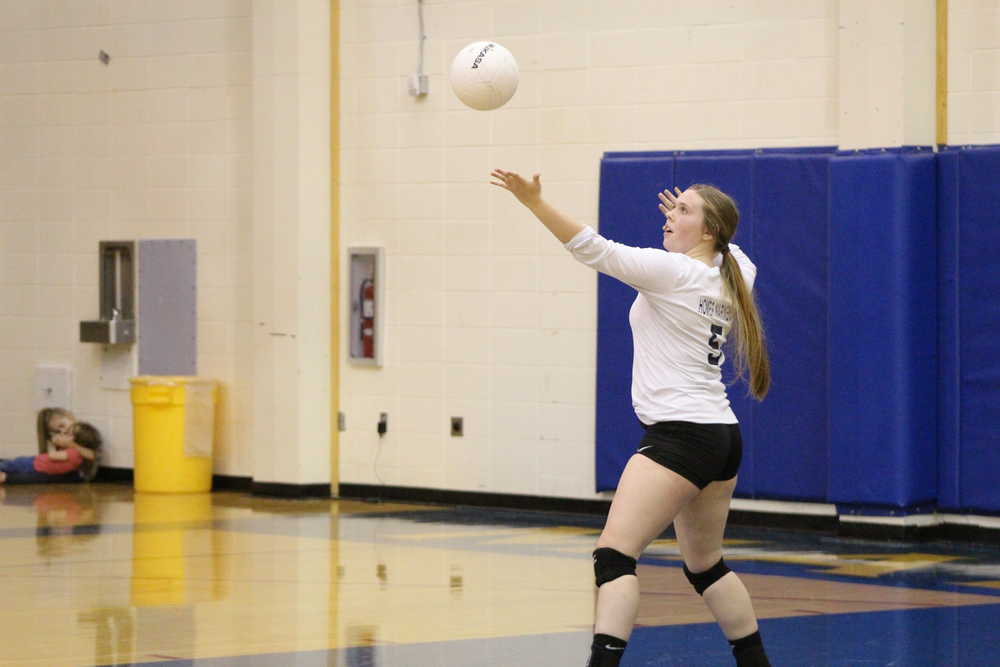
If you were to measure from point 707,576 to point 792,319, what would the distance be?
6725mm

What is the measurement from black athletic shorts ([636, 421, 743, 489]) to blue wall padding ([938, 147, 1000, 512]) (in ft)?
21.4

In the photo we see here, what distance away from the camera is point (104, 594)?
997 centimetres

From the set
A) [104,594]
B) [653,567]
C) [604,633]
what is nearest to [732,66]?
[653,567]

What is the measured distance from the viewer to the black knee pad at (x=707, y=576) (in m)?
6.65

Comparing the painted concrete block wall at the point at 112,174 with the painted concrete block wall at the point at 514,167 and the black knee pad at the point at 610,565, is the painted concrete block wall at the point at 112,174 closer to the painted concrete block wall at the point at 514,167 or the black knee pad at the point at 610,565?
the painted concrete block wall at the point at 514,167

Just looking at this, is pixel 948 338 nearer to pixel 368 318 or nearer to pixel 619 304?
pixel 619 304

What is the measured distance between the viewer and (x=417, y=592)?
10.2m

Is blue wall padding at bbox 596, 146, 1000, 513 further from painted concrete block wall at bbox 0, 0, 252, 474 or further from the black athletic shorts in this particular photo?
the black athletic shorts

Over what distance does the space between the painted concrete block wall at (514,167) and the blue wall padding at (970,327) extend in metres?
1.12

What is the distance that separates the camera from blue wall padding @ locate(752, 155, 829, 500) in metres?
13.0

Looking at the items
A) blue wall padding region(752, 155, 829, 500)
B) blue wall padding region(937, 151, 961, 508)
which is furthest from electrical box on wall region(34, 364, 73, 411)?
blue wall padding region(937, 151, 961, 508)

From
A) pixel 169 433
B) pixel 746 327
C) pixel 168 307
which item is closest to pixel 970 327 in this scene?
pixel 746 327

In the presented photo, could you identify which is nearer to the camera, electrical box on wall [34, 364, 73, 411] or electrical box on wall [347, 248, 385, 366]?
electrical box on wall [347, 248, 385, 366]

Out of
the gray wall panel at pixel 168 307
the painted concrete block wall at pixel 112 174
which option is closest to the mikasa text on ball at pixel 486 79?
the painted concrete block wall at pixel 112 174
